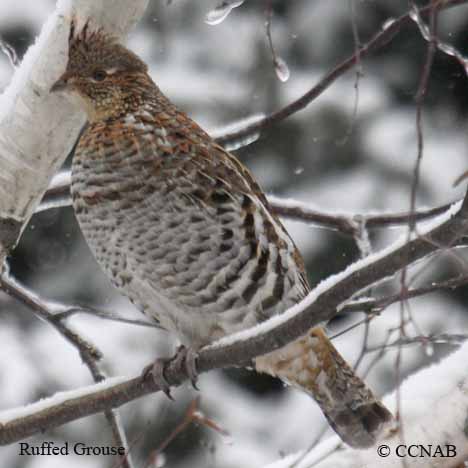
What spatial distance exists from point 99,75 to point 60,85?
0.45 meters

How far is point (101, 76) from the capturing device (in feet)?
12.3

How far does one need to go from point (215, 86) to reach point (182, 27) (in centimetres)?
77

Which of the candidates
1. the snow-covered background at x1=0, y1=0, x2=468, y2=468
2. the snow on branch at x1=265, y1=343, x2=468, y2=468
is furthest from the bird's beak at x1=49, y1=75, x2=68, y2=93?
the snow-covered background at x1=0, y1=0, x2=468, y2=468

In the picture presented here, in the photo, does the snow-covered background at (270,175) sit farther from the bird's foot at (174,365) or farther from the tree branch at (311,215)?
the bird's foot at (174,365)

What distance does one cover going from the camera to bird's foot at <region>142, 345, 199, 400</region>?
3219 mm

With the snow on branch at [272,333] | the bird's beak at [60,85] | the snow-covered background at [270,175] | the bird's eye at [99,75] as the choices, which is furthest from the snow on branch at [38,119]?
the snow-covered background at [270,175]

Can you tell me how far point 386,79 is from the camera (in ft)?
26.3

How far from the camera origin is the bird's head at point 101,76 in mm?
3381

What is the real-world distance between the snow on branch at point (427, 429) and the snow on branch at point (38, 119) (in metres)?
1.14

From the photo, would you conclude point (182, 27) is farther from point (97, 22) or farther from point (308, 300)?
point (308, 300)

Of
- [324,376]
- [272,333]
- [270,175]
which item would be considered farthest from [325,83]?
[270,175]

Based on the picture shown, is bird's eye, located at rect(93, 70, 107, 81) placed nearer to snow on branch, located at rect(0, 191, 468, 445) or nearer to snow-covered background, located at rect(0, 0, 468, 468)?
snow on branch, located at rect(0, 191, 468, 445)

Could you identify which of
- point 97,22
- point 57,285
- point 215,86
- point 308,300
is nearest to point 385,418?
point 308,300

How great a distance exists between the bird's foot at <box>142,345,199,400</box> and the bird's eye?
103cm
